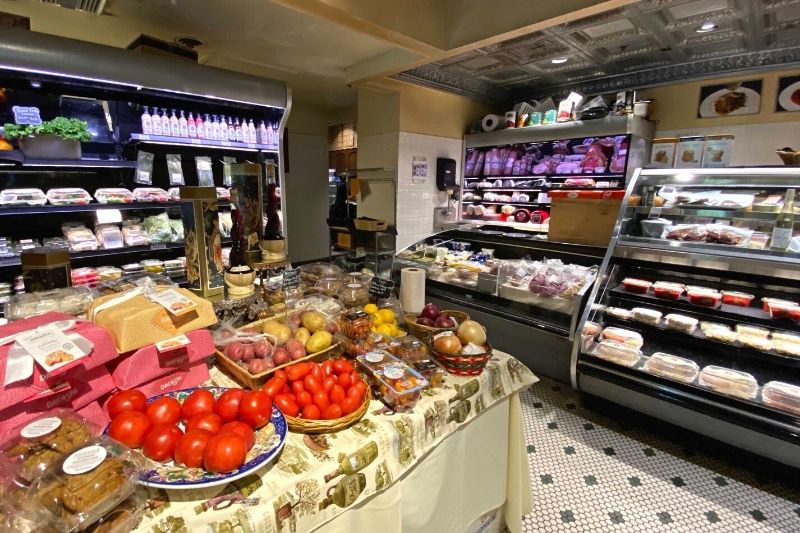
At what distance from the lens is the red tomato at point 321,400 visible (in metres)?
1.17

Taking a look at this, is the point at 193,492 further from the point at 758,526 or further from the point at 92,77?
the point at 92,77

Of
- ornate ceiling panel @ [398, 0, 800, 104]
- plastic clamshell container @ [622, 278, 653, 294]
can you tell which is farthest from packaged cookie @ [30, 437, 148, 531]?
ornate ceiling panel @ [398, 0, 800, 104]

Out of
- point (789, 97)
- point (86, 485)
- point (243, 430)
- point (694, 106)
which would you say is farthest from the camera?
point (694, 106)

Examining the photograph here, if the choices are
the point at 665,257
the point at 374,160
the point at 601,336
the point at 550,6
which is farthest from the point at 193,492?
the point at 374,160

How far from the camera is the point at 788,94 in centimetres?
441

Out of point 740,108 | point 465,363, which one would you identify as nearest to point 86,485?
point 465,363

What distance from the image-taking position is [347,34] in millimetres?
3783

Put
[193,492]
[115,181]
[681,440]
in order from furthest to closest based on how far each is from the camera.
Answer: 1. [115,181]
2. [681,440]
3. [193,492]

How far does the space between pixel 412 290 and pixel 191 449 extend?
4.20ft

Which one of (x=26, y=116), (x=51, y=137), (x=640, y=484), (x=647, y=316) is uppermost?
(x=26, y=116)

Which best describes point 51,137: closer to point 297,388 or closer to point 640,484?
point 297,388

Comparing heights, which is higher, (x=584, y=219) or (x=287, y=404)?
(x=584, y=219)

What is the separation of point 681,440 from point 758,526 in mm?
605

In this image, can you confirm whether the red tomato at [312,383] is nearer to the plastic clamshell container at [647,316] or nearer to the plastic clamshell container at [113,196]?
the plastic clamshell container at [647,316]
